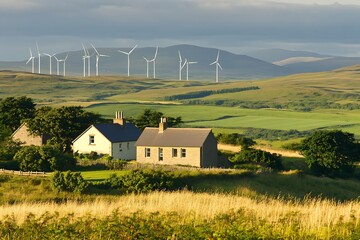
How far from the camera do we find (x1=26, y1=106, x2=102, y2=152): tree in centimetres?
8619

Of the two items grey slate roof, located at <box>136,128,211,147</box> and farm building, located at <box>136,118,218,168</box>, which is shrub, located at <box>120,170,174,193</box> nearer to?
farm building, located at <box>136,118,218,168</box>

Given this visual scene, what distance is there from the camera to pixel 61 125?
285 ft

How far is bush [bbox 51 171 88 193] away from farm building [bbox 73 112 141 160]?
26078 millimetres

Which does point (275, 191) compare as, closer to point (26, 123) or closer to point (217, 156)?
point (217, 156)

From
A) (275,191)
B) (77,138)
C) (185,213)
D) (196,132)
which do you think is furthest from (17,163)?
(185,213)

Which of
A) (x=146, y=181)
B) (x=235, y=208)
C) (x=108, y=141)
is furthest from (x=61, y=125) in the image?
(x=235, y=208)

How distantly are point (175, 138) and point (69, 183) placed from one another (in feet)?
84.5

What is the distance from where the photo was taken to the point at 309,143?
8369cm

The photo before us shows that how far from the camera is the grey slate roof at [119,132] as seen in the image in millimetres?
82562

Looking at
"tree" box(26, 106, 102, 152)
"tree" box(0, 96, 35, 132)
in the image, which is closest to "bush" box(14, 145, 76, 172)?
"tree" box(26, 106, 102, 152)

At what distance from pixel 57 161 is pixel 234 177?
1661cm

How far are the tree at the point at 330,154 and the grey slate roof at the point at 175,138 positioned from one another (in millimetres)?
12170

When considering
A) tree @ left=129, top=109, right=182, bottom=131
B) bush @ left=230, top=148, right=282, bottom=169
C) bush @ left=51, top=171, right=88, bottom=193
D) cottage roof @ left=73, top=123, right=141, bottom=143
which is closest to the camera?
bush @ left=51, top=171, right=88, bottom=193

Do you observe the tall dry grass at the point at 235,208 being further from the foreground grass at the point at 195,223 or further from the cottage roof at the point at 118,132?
the cottage roof at the point at 118,132
